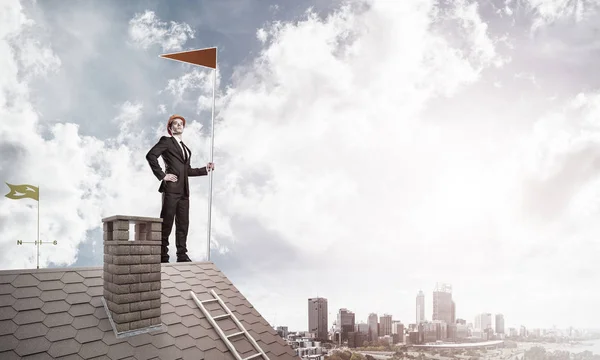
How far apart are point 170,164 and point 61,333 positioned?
3.06m

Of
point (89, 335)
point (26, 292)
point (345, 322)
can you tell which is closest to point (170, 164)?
point (26, 292)

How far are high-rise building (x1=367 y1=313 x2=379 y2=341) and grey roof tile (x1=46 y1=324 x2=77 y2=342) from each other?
747cm

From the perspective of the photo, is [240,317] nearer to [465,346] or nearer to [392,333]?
[392,333]

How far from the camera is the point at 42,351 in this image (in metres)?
3.23

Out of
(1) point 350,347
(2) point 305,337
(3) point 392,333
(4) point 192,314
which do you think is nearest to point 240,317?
(4) point 192,314

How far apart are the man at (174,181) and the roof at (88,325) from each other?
3.60 feet

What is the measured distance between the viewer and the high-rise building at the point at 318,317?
28.0 ft

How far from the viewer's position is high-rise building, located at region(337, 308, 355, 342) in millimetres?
9180

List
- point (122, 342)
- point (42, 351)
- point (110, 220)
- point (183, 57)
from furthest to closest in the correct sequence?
point (183, 57)
point (110, 220)
point (122, 342)
point (42, 351)

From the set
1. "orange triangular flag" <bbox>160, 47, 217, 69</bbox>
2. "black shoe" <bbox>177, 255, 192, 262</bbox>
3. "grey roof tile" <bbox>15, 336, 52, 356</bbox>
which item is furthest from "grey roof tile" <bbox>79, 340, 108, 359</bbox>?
"orange triangular flag" <bbox>160, 47, 217, 69</bbox>

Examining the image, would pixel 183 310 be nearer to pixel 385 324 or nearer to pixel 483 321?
pixel 385 324

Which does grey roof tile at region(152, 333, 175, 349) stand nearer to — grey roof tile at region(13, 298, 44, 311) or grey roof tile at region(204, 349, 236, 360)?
grey roof tile at region(204, 349, 236, 360)

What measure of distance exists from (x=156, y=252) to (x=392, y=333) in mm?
7361

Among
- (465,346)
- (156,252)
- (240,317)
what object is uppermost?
(156,252)
